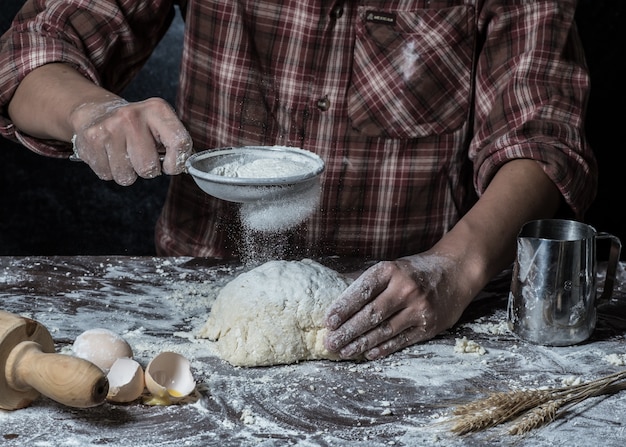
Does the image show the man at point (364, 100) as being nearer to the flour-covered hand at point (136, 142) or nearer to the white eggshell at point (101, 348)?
the flour-covered hand at point (136, 142)

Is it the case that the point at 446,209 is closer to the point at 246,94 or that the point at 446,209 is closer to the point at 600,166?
the point at 246,94

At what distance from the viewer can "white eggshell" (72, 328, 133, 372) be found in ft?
5.09

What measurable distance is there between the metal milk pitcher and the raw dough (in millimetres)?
359

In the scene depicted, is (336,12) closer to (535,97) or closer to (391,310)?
(535,97)

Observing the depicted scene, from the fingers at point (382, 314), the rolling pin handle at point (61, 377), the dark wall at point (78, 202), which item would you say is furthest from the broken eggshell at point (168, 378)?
the dark wall at point (78, 202)

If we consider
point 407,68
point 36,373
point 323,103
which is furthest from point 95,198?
point 36,373

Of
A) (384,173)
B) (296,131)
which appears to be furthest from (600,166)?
(296,131)

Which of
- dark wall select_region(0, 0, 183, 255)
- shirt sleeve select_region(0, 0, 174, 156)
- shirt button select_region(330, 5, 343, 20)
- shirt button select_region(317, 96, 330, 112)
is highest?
shirt button select_region(330, 5, 343, 20)

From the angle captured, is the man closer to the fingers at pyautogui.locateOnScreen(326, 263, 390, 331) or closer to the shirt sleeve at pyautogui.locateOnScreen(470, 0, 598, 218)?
the shirt sleeve at pyautogui.locateOnScreen(470, 0, 598, 218)

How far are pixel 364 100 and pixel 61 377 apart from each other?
1209mm

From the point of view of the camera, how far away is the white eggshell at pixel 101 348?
1.55m

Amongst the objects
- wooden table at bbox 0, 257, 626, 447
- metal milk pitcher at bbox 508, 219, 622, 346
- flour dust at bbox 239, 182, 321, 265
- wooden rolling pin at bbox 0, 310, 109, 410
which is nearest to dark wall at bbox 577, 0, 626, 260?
wooden table at bbox 0, 257, 626, 447

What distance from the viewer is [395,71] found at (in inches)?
90.3

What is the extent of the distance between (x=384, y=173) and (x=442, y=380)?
0.85m
